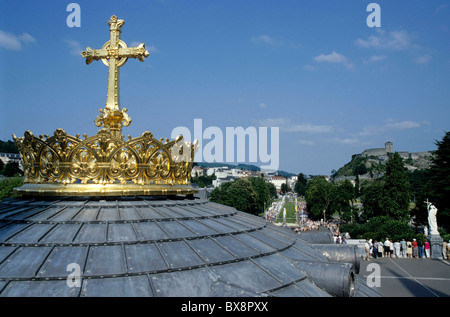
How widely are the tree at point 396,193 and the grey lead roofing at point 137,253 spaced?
67.0 metres

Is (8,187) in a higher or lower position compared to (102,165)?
lower

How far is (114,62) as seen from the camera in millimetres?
8555

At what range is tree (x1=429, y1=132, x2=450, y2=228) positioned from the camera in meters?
54.9

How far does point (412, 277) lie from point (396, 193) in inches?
1821

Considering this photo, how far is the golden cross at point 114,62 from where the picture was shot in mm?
8195

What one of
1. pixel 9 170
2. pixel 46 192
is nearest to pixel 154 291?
pixel 46 192

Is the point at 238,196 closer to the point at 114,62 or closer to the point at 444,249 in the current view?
the point at 444,249

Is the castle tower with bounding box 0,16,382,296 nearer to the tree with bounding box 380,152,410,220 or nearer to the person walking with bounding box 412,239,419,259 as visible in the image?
the person walking with bounding box 412,239,419,259

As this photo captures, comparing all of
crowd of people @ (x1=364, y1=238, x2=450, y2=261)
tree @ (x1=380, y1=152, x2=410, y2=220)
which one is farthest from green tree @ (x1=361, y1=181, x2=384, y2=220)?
crowd of people @ (x1=364, y1=238, x2=450, y2=261)

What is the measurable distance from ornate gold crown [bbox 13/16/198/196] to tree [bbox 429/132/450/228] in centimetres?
5725

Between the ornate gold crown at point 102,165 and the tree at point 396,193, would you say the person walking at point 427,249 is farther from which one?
the tree at point 396,193
